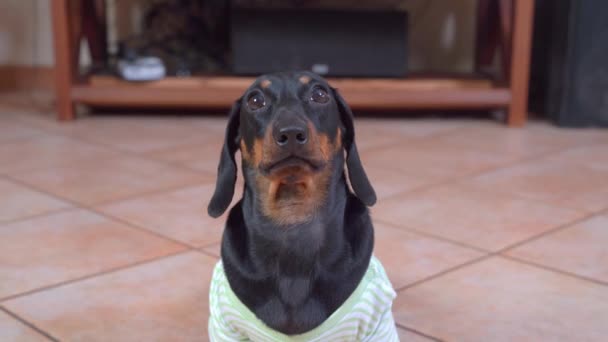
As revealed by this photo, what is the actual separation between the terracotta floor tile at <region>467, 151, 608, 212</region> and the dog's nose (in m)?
1.20

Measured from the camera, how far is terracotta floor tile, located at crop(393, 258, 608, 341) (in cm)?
148

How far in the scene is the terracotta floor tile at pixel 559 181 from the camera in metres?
2.25

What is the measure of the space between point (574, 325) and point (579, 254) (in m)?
0.38

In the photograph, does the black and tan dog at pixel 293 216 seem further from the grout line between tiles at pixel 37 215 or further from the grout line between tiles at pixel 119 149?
the grout line between tiles at pixel 119 149

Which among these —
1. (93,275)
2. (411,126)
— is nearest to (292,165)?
(93,275)

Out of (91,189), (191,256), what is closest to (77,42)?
(91,189)

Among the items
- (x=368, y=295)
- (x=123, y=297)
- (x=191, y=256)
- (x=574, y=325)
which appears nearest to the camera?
(x=368, y=295)

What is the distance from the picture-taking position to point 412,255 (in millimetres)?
1843

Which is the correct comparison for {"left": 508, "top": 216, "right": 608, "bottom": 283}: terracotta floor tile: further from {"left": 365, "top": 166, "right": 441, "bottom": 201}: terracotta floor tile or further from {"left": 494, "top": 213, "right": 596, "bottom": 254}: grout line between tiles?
{"left": 365, "top": 166, "right": 441, "bottom": 201}: terracotta floor tile

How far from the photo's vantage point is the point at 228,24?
3.63 metres

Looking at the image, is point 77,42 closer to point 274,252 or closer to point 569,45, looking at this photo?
point 569,45

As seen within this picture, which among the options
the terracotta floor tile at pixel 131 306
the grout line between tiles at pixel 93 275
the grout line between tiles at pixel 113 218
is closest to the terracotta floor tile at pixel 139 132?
the grout line between tiles at pixel 113 218

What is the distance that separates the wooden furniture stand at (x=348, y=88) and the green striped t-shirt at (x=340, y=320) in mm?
1844

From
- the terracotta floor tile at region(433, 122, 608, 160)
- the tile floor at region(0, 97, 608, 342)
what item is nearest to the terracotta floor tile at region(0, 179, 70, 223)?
the tile floor at region(0, 97, 608, 342)
